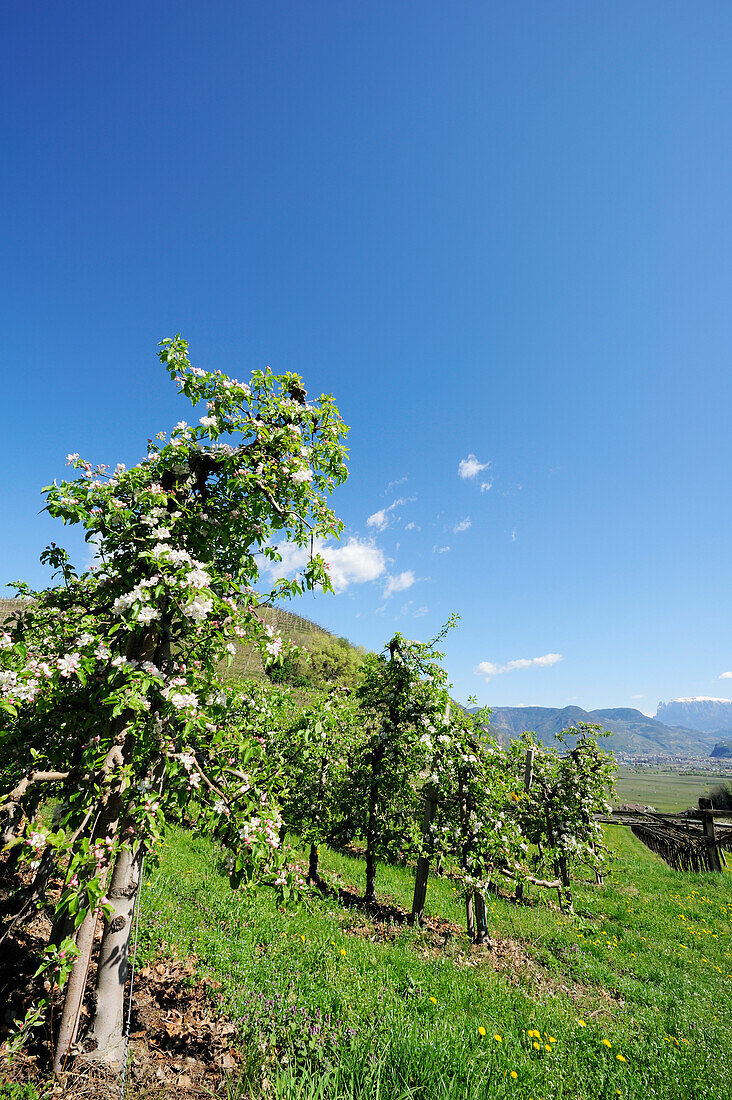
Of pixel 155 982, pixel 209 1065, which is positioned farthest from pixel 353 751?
pixel 209 1065

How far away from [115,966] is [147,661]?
2544 millimetres

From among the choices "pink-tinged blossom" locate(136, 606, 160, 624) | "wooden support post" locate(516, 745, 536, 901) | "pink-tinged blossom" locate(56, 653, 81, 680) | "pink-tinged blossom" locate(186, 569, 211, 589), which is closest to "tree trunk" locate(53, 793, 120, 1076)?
"pink-tinged blossom" locate(56, 653, 81, 680)

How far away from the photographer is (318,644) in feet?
291

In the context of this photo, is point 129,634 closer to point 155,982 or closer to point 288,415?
point 288,415

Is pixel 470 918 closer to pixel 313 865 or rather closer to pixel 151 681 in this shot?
pixel 313 865

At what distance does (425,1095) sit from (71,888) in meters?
3.00

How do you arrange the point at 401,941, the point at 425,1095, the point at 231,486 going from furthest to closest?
the point at 401,941 < the point at 231,486 < the point at 425,1095

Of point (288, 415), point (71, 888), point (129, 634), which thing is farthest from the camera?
point (288, 415)

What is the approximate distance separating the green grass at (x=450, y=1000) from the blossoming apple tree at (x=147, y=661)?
Answer: 1.49 meters

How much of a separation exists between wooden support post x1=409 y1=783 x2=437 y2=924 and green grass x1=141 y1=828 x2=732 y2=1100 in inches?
18.1

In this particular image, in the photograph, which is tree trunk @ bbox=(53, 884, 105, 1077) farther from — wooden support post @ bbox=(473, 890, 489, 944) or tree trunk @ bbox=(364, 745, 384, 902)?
wooden support post @ bbox=(473, 890, 489, 944)

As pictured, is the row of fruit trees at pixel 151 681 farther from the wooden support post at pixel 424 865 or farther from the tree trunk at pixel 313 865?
the tree trunk at pixel 313 865

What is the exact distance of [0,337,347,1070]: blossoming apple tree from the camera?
3023 millimetres

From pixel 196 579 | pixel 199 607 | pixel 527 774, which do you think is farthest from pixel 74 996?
pixel 527 774
